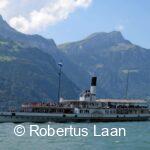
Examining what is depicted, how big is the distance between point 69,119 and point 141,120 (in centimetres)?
2525

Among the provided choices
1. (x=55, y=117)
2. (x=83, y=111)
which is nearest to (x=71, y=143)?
(x=55, y=117)

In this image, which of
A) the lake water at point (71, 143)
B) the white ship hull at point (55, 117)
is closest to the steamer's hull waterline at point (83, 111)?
the white ship hull at point (55, 117)

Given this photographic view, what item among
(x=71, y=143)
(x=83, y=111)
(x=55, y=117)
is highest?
(x=83, y=111)

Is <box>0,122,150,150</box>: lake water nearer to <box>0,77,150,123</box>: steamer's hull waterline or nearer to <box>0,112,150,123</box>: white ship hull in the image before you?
<box>0,112,150,123</box>: white ship hull

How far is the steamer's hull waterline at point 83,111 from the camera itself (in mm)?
121438

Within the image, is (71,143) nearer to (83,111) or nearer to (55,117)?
(55,117)

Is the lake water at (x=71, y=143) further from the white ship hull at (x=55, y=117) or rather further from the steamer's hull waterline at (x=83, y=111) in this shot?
the steamer's hull waterline at (x=83, y=111)

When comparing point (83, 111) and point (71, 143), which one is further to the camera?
point (83, 111)

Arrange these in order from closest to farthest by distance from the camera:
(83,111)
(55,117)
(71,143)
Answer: (71,143) → (55,117) → (83,111)

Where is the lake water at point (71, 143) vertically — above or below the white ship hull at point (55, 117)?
below

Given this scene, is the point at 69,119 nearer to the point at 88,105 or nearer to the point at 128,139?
the point at 88,105

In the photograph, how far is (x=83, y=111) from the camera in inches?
5123

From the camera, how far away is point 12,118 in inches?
4722

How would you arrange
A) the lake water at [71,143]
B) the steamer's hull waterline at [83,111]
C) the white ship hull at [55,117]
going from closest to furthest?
the lake water at [71,143] < the white ship hull at [55,117] < the steamer's hull waterline at [83,111]
